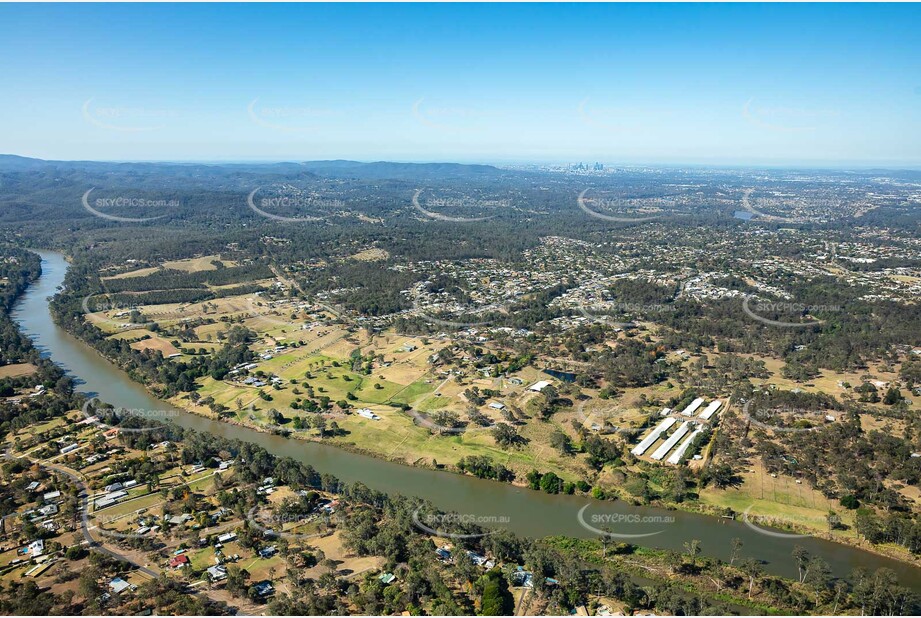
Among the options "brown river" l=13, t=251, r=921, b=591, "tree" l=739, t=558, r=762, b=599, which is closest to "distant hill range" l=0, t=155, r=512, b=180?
"brown river" l=13, t=251, r=921, b=591

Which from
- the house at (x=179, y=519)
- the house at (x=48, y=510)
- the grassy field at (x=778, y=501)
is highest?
the grassy field at (x=778, y=501)

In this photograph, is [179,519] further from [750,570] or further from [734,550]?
[750,570]

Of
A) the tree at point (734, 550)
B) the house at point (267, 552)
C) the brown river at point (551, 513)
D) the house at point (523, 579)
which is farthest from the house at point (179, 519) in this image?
the tree at point (734, 550)

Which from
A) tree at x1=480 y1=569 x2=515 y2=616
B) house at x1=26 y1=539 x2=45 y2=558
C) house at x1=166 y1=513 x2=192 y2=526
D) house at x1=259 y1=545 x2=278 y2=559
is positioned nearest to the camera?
tree at x1=480 y1=569 x2=515 y2=616

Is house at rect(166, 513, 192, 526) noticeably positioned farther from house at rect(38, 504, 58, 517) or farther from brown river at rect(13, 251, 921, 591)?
brown river at rect(13, 251, 921, 591)

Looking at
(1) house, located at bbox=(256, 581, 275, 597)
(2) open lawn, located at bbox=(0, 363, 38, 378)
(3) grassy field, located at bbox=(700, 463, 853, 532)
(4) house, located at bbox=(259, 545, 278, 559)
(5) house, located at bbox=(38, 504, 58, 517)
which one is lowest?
(1) house, located at bbox=(256, 581, 275, 597)

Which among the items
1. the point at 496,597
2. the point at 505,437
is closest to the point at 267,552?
the point at 496,597

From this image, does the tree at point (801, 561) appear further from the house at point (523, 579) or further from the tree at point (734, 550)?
the house at point (523, 579)

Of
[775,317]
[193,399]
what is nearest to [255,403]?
[193,399]
